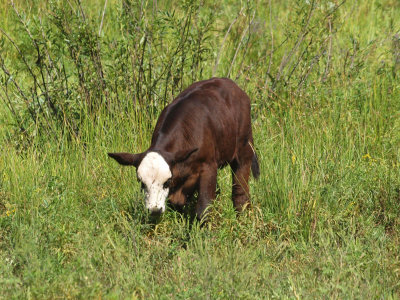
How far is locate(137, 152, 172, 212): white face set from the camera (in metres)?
5.44

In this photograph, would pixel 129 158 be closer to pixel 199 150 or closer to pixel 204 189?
pixel 199 150

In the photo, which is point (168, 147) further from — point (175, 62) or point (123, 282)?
point (175, 62)

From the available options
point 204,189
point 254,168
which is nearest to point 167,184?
point 204,189

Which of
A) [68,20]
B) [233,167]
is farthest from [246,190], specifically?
[68,20]

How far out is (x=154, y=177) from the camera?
17.8 ft

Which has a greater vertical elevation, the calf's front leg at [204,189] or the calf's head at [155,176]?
the calf's head at [155,176]

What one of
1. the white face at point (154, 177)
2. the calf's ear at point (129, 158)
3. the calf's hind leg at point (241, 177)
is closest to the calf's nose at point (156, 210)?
the white face at point (154, 177)

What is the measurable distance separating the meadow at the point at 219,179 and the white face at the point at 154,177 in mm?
171

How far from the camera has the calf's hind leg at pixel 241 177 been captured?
640 centimetres

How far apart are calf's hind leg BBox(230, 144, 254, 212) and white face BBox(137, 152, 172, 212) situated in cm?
108

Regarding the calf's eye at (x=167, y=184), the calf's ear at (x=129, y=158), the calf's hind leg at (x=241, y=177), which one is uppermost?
the calf's ear at (x=129, y=158)

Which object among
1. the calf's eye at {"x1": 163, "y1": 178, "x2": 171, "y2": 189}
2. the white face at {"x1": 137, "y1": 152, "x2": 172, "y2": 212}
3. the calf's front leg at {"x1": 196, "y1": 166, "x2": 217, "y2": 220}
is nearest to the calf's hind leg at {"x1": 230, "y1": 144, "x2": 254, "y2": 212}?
the calf's front leg at {"x1": 196, "y1": 166, "x2": 217, "y2": 220}

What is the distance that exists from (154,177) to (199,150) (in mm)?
578

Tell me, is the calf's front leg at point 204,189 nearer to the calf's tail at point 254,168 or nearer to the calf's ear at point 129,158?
the calf's ear at point 129,158
